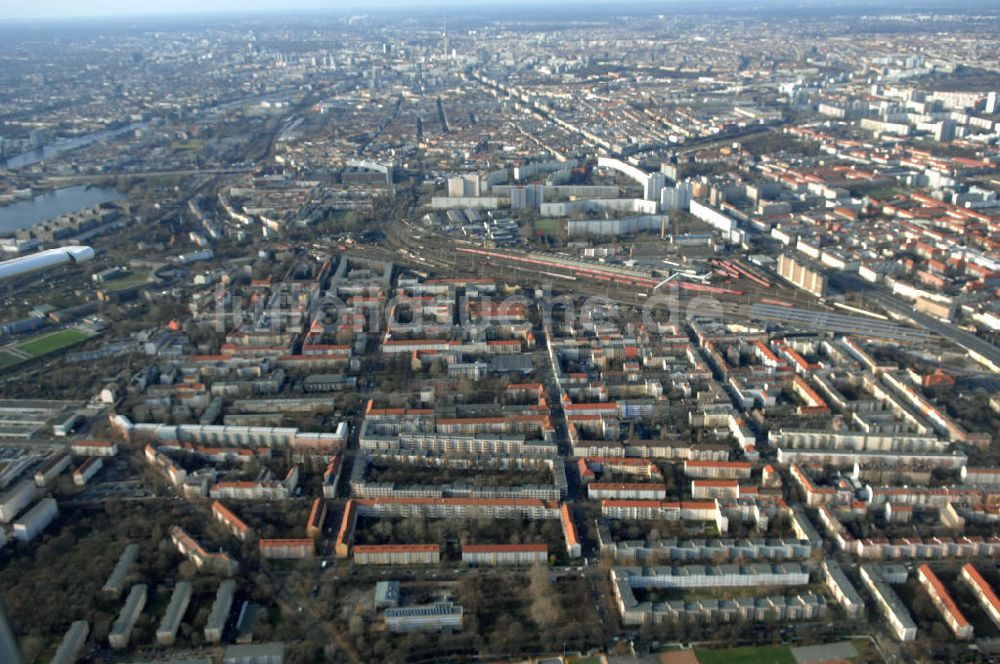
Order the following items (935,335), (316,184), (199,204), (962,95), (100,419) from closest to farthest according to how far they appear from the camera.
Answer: (100,419)
(935,335)
(199,204)
(316,184)
(962,95)

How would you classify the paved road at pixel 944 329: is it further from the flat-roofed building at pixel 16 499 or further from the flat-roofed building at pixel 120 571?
the flat-roofed building at pixel 16 499

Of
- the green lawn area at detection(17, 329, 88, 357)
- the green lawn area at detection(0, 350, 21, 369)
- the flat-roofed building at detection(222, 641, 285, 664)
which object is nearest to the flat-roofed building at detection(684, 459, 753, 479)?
the flat-roofed building at detection(222, 641, 285, 664)

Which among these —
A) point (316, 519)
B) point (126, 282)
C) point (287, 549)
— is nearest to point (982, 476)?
point (316, 519)

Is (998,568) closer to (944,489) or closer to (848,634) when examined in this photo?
(944,489)

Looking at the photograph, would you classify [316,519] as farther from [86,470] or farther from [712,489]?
[712,489]

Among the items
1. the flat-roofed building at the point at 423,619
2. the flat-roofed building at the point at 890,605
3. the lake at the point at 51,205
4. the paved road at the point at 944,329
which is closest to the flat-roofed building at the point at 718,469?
the flat-roofed building at the point at 890,605

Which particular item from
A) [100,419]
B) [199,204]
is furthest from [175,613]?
[199,204]
